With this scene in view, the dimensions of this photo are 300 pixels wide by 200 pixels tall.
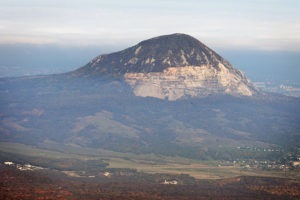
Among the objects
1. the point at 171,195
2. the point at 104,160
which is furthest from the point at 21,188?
the point at 104,160

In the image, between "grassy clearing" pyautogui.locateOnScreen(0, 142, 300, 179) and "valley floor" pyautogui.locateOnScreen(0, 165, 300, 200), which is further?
"grassy clearing" pyautogui.locateOnScreen(0, 142, 300, 179)

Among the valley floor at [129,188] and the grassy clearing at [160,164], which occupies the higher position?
the valley floor at [129,188]

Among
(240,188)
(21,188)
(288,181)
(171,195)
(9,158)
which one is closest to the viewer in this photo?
(21,188)

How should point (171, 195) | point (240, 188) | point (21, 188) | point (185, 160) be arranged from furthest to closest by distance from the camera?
point (185, 160) → point (240, 188) → point (171, 195) → point (21, 188)

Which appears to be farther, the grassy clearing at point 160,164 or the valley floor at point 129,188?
the grassy clearing at point 160,164

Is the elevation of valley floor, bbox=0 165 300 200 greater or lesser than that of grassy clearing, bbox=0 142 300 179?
greater

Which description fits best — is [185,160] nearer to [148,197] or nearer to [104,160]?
[104,160]

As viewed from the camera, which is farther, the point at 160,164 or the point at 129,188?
the point at 160,164

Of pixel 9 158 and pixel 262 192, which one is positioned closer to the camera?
pixel 262 192

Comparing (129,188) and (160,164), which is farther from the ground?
(129,188)

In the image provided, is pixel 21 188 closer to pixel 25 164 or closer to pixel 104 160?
pixel 25 164
